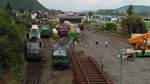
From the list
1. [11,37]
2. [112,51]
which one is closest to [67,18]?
[112,51]

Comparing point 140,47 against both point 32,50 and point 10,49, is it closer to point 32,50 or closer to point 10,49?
point 32,50

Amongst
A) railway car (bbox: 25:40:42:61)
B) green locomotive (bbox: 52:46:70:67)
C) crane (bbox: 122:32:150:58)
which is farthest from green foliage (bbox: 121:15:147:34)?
green locomotive (bbox: 52:46:70:67)

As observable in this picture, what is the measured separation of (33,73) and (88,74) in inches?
199

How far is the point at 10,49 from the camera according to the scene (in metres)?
31.0

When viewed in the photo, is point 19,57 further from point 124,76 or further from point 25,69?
point 124,76

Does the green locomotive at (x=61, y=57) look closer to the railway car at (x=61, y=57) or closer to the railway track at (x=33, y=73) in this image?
the railway car at (x=61, y=57)

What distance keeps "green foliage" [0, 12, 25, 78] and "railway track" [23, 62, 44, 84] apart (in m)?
0.81

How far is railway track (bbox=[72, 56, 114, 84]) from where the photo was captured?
28.0 meters

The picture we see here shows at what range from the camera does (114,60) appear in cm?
4466

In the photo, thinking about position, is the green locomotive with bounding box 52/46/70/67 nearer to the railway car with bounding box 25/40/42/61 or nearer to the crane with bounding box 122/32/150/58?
the railway car with bounding box 25/40/42/61

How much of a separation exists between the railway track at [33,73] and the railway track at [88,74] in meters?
3.08

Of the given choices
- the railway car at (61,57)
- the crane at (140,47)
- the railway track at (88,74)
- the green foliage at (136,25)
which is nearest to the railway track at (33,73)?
the railway car at (61,57)

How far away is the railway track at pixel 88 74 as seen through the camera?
91.8 ft

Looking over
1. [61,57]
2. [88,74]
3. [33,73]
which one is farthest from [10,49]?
[88,74]
